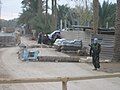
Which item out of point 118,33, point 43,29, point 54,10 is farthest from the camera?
point 54,10

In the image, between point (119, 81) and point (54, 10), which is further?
point (54, 10)

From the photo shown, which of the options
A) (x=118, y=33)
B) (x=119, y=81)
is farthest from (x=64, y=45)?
(x=119, y=81)

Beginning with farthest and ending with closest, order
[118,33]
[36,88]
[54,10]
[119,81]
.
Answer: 1. [54,10]
2. [118,33]
3. [119,81]
4. [36,88]

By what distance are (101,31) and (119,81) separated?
19.9 meters

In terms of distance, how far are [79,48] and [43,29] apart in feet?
93.7

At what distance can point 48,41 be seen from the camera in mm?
49750

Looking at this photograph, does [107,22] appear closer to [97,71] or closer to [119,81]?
[97,71]

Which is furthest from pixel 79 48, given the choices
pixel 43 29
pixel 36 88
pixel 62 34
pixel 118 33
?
pixel 43 29

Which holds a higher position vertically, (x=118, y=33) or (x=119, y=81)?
(x=118, y=33)

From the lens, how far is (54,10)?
69.2 m

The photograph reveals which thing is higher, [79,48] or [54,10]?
[54,10]

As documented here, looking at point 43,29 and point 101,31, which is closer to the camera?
point 101,31

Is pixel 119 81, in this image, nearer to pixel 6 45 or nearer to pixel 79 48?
pixel 79 48

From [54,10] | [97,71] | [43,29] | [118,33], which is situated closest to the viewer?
[97,71]
